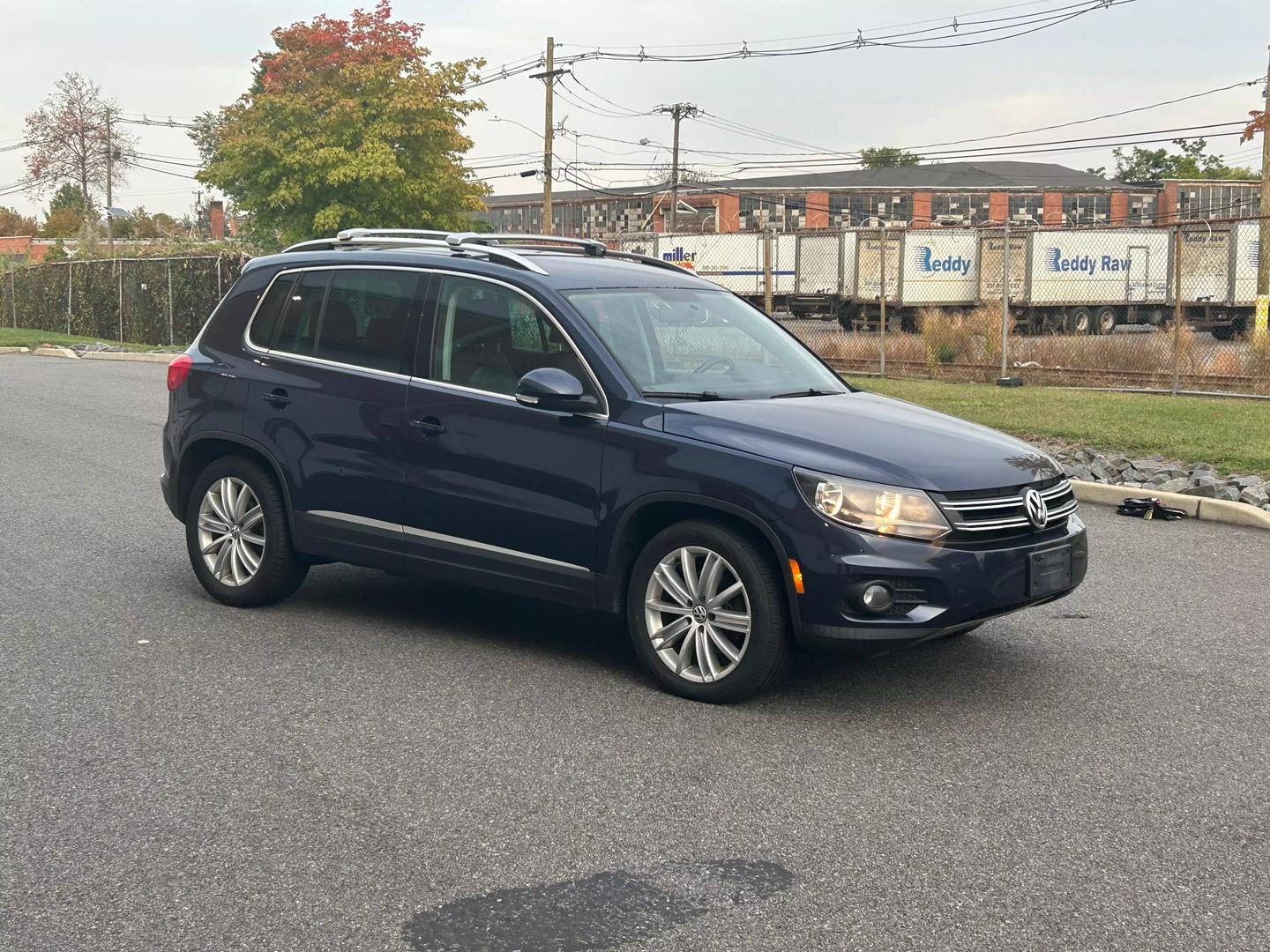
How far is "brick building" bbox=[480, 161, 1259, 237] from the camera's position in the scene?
9188cm

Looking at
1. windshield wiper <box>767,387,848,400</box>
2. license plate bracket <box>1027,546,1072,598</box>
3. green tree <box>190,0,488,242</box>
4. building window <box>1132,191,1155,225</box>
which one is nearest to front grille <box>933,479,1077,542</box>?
license plate bracket <box>1027,546,1072,598</box>

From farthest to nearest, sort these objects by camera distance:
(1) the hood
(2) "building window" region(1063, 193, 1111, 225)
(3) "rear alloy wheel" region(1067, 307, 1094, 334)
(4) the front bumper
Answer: (2) "building window" region(1063, 193, 1111, 225)
(3) "rear alloy wheel" region(1067, 307, 1094, 334)
(1) the hood
(4) the front bumper

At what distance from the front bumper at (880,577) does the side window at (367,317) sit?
2343 mm

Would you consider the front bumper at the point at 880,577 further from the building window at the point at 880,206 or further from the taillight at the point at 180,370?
the building window at the point at 880,206

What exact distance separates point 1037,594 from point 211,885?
328 centimetres

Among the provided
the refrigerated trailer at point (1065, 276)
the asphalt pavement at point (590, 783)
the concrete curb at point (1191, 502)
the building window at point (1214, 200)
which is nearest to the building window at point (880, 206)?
the building window at point (1214, 200)

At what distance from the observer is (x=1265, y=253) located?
76.5ft

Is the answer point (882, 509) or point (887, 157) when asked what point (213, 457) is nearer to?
point (882, 509)

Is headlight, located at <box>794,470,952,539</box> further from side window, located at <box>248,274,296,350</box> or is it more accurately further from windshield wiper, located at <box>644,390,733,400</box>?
side window, located at <box>248,274,296,350</box>

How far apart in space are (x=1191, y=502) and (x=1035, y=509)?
5.54 meters

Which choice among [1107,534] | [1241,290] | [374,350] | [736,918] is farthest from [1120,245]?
[736,918]

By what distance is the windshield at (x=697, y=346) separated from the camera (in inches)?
246

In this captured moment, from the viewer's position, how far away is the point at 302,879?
4.05m

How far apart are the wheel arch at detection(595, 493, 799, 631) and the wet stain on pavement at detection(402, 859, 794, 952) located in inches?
61.7
